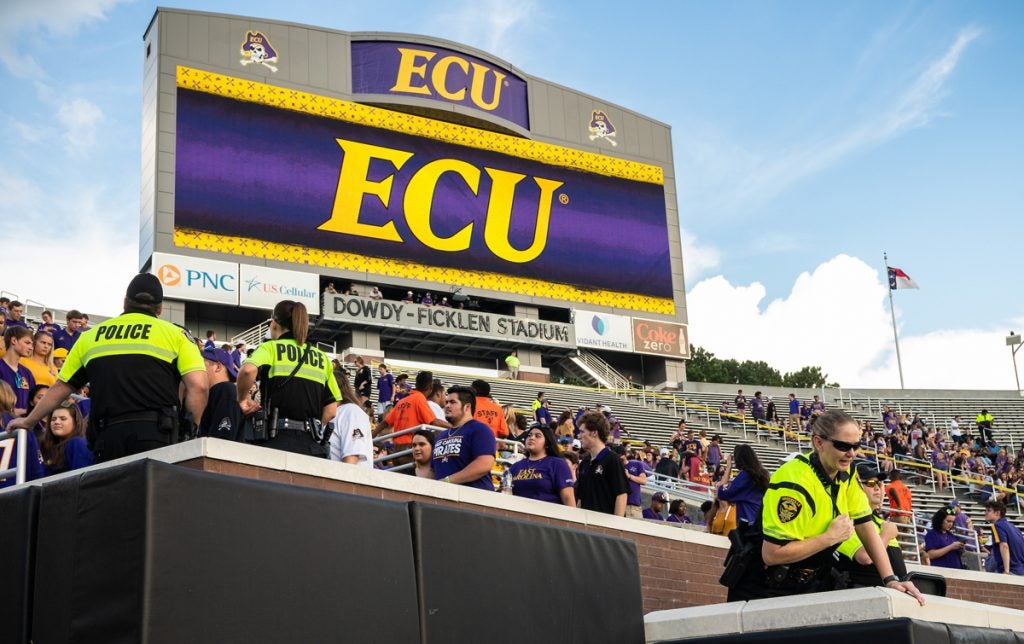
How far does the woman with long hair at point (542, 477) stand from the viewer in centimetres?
Answer: 863

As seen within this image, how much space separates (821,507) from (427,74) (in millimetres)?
32807

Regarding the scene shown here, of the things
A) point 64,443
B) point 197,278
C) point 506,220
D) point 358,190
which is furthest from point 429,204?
point 64,443

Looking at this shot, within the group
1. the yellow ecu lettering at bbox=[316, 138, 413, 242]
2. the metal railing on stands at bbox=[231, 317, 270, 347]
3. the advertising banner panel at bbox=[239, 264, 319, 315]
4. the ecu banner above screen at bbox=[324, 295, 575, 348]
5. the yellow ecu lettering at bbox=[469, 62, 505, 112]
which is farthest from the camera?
the yellow ecu lettering at bbox=[469, 62, 505, 112]

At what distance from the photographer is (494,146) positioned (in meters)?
37.7

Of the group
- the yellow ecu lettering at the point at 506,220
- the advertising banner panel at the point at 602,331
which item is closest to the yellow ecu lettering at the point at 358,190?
the yellow ecu lettering at the point at 506,220

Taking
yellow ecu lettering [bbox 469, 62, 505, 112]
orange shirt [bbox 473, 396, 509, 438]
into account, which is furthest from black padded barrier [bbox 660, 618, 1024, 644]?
yellow ecu lettering [bbox 469, 62, 505, 112]

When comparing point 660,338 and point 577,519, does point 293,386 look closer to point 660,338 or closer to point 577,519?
point 577,519

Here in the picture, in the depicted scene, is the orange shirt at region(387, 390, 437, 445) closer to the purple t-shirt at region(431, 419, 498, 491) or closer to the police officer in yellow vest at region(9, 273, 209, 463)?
the purple t-shirt at region(431, 419, 498, 491)

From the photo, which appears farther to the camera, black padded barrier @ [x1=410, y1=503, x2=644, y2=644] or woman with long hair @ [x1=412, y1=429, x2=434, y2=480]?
woman with long hair @ [x1=412, y1=429, x2=434, y2=480]

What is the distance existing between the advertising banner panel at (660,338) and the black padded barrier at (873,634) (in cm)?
3255

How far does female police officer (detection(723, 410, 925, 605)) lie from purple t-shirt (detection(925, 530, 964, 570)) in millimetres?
8214

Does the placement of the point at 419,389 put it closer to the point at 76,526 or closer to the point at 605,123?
the point at 76,526

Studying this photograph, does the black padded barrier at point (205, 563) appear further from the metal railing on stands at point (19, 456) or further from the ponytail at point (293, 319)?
the ponytail at point (293, 319)

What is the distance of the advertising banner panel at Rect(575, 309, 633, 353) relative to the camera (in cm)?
3747
